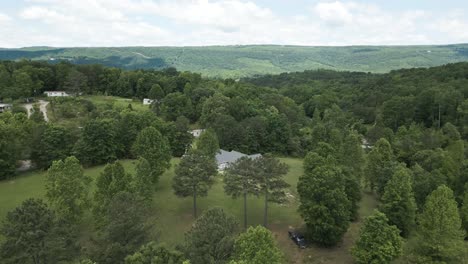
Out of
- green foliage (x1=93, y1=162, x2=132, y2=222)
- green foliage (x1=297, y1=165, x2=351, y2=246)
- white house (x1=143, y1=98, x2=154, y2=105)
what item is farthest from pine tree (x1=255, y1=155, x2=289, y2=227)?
white house (x1=143, y1=98, x2=154, y2=105)

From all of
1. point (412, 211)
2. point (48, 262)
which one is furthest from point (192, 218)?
point (412, 211)

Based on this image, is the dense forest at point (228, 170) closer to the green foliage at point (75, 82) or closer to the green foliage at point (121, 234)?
the green foliage at point (121, 234)

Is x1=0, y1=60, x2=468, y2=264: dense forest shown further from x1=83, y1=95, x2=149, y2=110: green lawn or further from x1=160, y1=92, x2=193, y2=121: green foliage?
x1=83, y1=95, x2=149, y2=110: green lawn

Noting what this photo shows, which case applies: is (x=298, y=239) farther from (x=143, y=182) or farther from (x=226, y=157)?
(x=226, y=157)

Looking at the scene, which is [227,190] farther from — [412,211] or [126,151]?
[126,151]

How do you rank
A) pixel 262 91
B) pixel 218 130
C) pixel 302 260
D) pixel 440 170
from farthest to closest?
1. pixel 262 91
2. pixel 218 130
3. pixel 440 170
4. pixel 302 260

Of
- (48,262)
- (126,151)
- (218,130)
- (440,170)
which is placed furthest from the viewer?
(218,130)
